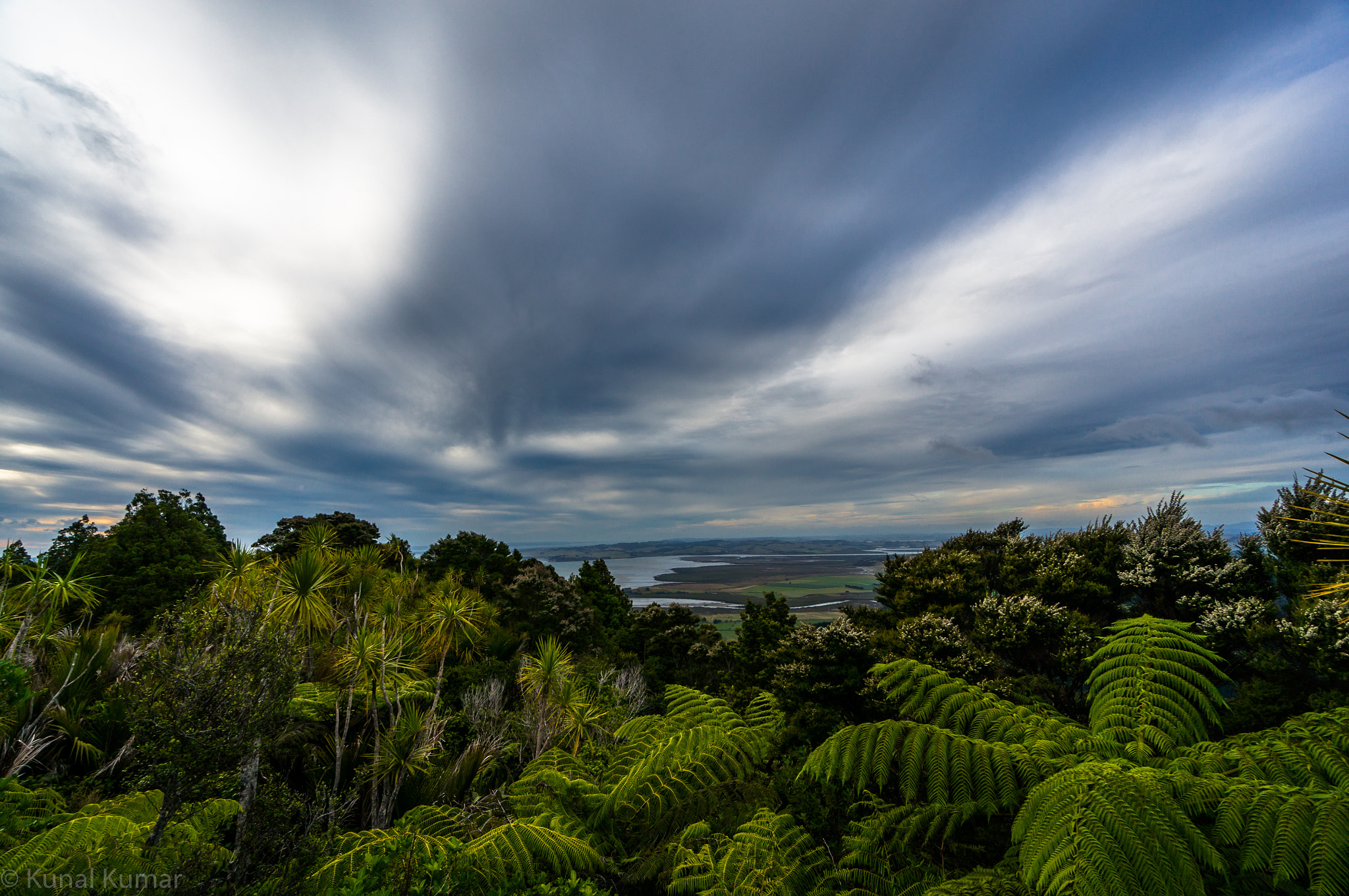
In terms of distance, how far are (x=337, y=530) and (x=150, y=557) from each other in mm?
6884

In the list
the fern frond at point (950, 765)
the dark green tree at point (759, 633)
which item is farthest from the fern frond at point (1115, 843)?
the dark green tree at point (759, 633)

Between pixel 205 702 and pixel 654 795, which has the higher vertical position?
pixel 205 702

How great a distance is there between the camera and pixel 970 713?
14.7 ft

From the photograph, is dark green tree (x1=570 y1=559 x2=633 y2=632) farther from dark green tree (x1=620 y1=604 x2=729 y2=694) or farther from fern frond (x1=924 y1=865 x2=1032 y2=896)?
fern frond (x1=924 y1=865 x2=1032 y2=896)

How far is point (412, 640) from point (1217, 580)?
18.8 m

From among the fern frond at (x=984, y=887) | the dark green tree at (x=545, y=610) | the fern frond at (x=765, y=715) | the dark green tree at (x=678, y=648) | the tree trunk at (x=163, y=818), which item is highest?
the tree trunk at (x=163, y=818)

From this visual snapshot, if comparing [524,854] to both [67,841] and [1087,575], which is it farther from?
[1087,575]

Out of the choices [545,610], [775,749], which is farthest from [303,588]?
[545,610]

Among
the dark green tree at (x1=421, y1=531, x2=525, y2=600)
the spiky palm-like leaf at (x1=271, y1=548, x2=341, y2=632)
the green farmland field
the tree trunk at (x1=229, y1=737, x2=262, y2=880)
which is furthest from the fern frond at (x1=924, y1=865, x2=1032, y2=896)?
the green farmland field

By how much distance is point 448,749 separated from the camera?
39.9ft

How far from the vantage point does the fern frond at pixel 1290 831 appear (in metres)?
1.96

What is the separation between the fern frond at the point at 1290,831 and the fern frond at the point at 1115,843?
189 millimetres

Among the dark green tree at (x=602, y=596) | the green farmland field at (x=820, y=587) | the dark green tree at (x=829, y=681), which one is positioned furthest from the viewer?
the green farmland field at (x=820, y=587)

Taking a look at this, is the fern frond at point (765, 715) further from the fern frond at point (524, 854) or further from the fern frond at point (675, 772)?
the fern frond at point (524, 854)
